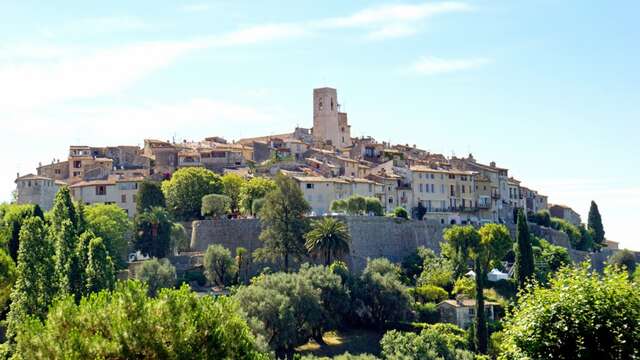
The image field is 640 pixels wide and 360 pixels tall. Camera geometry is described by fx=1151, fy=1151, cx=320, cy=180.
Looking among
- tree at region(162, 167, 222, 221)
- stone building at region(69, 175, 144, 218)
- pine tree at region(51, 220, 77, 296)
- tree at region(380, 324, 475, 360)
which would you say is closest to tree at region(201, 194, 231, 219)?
tree at region(162, 167, 222, 221)

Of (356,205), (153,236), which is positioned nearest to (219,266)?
(153,236)

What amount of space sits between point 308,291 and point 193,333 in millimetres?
36889

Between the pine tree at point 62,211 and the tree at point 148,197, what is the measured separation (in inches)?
742

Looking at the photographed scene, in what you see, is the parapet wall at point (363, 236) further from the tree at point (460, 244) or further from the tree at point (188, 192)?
the tree at point (460, 244)

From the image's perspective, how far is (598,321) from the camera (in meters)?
31.8

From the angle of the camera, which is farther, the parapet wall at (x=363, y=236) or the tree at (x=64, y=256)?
the parapet wall at (x=363, y=236)

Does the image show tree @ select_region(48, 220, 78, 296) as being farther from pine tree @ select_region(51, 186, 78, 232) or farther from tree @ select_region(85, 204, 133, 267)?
tree @ select_region(85, 204, 133, 267)

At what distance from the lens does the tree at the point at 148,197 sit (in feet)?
295

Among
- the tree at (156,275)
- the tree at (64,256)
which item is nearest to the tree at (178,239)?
the tree at (156,275)

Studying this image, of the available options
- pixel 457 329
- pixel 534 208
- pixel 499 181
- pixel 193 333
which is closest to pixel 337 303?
pixel 457 329

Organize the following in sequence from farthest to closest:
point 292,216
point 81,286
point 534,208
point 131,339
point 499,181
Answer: point 534,208 < point 499,181 < point 292,216 < point 81,286 < point 131,339

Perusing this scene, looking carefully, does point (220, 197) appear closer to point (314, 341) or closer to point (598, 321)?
point (314, 341)

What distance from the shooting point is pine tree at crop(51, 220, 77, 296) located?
2383 inches

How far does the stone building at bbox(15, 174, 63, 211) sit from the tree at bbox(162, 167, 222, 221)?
12.4 meters
